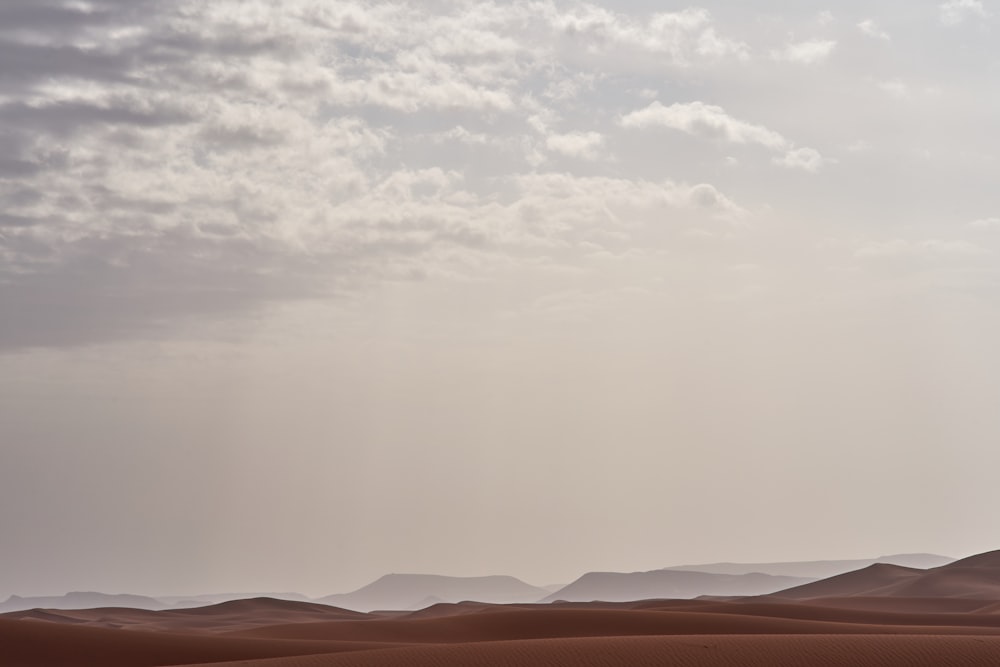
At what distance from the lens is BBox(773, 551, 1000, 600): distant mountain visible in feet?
217

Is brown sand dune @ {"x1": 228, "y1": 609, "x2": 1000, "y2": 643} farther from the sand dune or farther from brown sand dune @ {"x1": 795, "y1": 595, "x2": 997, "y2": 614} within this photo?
brown sand dune @ {"x1": 795, "y1": 595, "x2": 997, "y2": 614}

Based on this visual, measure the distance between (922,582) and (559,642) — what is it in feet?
185

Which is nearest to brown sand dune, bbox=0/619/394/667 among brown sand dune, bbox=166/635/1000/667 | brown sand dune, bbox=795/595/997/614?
brown sand dune, bbox=166/635/1000/667

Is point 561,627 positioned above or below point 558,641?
above

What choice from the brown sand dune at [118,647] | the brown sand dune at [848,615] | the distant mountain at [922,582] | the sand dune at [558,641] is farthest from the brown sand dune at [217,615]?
the brown sand dune at [118,647]

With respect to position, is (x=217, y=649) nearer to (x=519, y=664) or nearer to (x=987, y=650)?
(x=519, y=664)

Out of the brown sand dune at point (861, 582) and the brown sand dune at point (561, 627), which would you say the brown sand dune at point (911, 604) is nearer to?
the brown sand dune at point (861, 582)

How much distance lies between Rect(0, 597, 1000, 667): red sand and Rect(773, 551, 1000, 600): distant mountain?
20.3m

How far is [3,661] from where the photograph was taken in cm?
Answer: 2366

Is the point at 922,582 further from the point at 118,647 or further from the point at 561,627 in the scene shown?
the point at 118,647

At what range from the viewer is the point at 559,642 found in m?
19.9

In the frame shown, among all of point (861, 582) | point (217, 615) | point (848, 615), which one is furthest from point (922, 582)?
point (217, 615)

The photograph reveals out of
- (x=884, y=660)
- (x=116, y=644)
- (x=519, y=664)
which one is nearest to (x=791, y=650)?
(x=884, y=660)

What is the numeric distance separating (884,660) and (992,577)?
194 feet
